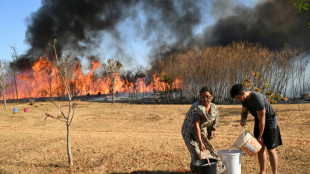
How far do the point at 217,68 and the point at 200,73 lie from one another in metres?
1.63

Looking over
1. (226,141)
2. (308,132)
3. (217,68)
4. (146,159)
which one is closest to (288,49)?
(217,68)

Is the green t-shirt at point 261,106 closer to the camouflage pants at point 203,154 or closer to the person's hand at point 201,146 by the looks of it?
the camouflage pants at point 203,154

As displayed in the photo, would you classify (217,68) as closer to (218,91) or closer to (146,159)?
(218,91)

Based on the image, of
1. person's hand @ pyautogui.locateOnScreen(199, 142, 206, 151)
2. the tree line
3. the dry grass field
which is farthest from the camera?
the tree line

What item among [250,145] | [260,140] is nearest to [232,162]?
[250,145]

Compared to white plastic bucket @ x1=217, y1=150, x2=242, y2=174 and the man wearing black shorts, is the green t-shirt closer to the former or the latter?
the man wearing black shorts

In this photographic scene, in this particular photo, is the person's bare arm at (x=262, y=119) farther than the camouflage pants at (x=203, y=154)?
No

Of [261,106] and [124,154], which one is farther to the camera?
[124,154]

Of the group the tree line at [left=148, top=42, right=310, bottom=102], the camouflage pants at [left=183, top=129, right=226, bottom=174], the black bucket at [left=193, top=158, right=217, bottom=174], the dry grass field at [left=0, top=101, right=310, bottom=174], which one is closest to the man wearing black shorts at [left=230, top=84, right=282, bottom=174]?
the camouflage pants at [left=183, top=129, right=226, bottom=174]

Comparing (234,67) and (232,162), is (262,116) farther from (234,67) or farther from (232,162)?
(234,67)

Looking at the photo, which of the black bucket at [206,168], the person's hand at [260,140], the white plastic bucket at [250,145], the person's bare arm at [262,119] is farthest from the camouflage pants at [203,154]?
the person's bare arm at [262,119]

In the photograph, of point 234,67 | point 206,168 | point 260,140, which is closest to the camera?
point 206,168

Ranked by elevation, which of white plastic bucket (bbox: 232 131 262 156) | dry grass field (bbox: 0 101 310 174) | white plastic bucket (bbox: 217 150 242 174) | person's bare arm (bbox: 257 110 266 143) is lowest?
dry grass field (bbox: 0 101 310 174)

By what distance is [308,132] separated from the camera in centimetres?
795
